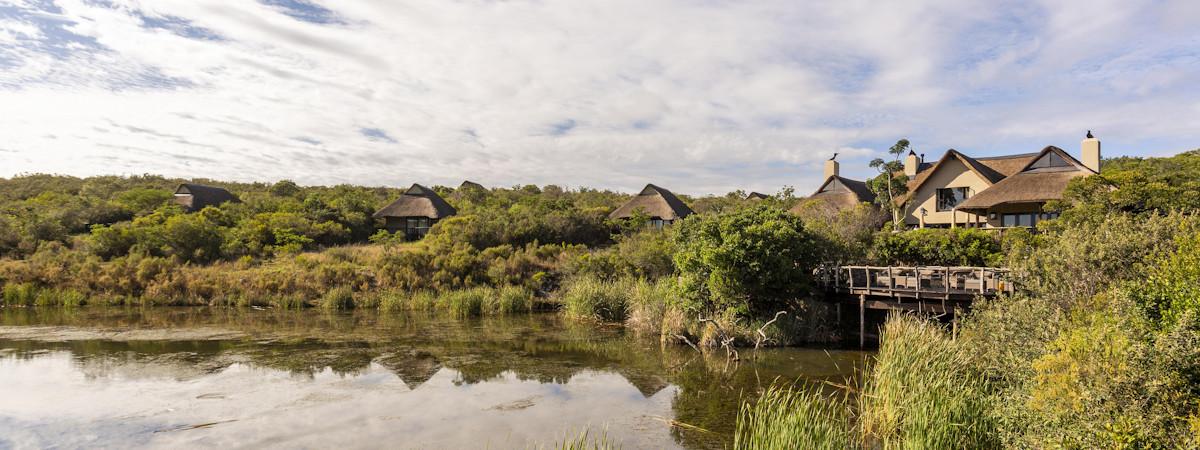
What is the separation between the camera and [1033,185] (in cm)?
2742

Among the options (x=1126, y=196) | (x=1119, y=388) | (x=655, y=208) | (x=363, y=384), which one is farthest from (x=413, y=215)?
(x=1119, y=388)

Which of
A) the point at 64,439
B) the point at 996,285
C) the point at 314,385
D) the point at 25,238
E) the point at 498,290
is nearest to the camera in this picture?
the point at 64,439

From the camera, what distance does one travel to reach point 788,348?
1788 cm

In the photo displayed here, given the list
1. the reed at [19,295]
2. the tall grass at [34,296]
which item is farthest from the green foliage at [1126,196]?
the reed at [19,295]

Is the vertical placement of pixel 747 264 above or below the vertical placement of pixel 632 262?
above

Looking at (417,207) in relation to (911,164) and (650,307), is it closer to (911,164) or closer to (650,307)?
(650,307)

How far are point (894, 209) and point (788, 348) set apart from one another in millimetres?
18311

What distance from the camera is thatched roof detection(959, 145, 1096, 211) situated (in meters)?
26.7

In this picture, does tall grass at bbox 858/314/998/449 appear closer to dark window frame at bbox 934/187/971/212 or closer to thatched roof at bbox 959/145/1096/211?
thatched roof at bbox 959/145/1096/211

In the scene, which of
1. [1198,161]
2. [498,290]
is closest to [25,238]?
[498,290]

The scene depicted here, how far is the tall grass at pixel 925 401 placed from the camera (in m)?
8.04

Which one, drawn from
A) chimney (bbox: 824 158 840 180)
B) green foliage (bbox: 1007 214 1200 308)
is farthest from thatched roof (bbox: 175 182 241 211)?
green foliage (bbox: 1007 214 1200 308)

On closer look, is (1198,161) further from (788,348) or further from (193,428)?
(193,428)

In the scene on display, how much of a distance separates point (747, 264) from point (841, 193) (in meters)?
21.4
